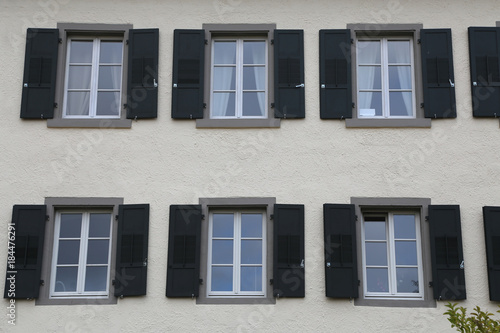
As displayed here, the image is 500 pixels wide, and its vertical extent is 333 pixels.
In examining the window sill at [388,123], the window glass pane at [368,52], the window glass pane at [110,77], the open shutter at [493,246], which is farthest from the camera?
the window glass pane at [368,52]

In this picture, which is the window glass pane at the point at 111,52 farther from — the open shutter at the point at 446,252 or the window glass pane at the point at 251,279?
the open shutter at the point at 446,252

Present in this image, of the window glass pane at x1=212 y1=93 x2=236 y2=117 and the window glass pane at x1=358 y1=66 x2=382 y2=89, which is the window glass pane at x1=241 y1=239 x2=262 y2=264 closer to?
the window glass pane at x1=212 y1=93 x2=236 y2=117

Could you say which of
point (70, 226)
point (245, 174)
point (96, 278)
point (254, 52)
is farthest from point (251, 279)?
point (254, 52)

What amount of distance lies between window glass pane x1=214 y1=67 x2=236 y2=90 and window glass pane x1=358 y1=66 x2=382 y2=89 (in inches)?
79.7

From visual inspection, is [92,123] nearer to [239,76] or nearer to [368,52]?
[239,76]

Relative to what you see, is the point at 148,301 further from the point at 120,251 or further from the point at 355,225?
the point at 355,225

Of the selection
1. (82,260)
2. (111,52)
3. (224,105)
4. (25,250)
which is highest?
(111,52)

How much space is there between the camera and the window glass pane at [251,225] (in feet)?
48.7

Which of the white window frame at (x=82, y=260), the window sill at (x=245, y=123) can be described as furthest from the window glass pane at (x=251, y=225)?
the white window frame at (x=82, y=260)

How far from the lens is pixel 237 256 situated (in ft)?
48.3

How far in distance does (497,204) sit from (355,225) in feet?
7.07

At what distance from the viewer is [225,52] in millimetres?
15789

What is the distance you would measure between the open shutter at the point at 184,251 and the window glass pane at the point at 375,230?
8.44 feet

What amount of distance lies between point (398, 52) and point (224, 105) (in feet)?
9.67
